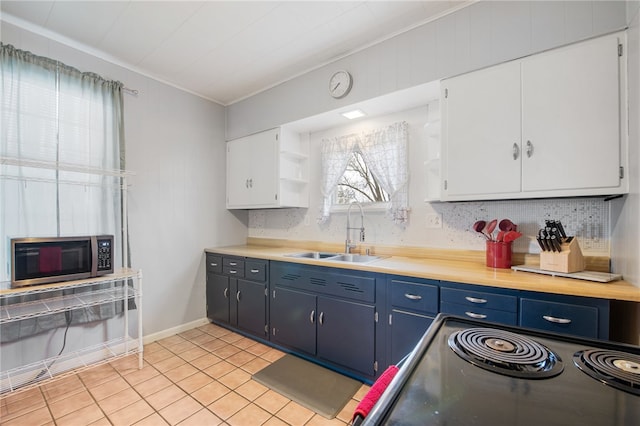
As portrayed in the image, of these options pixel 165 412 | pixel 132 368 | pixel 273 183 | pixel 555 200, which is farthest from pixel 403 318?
pixel 132 368

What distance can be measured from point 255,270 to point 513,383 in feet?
7.74

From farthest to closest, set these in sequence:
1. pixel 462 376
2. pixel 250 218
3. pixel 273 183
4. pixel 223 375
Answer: pixel 250 218, pixel 273 183, pixel 223 375, pixel 462 376

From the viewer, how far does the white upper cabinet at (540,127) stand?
146 centimetres

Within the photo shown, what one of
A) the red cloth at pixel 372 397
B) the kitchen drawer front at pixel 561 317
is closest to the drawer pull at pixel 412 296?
the kitchen drawer front at pixel 561 317

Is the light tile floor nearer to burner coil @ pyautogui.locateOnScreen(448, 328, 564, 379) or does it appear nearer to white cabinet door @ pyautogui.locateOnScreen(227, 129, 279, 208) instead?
burner coil @ pyautogui.locateOnScreen(448, 328, 564, 379)

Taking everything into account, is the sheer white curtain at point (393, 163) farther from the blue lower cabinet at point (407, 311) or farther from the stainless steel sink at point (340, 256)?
the blue lower cabinet at point (407, 311)

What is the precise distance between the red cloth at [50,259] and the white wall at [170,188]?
70cm

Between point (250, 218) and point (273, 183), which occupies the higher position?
point (273, 183)

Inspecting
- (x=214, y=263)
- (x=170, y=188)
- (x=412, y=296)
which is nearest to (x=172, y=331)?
(x=214, y=263)

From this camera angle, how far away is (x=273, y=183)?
9.76 ft

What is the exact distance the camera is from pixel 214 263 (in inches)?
124

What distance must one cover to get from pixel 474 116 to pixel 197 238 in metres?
2.90

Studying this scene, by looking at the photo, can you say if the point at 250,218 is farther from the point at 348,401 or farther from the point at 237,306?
the point at 348,401

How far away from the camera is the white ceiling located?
1.90m
